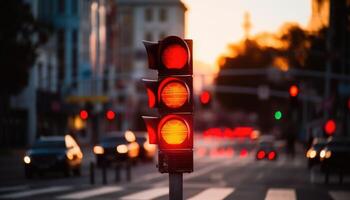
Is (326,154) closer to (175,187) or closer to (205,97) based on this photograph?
(175,187)

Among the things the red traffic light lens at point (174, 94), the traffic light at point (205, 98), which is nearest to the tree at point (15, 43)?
the traffic light at point (205, 98)

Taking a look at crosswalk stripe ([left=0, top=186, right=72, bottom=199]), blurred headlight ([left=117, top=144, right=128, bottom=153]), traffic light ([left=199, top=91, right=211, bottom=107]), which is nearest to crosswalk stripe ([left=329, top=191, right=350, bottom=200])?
crosswalk stripe ([left=0, top=186, right=72, bottom=199])

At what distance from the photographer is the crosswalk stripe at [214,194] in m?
19.0

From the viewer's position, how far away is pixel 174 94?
7.84 metres

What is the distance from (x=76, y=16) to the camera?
77000 mm

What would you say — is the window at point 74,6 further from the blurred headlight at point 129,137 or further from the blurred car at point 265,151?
the blurred car at point 265,151

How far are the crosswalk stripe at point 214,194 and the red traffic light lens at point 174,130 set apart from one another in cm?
1105

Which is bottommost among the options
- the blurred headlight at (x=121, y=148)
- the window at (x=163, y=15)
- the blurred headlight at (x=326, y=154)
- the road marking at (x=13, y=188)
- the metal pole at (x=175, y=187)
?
the blurred headlight at (x=121, y=148)

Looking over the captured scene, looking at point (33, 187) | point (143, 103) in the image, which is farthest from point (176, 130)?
point (143, 103)

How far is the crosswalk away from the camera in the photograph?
64.2 ft

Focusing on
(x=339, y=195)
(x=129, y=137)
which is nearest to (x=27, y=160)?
(x=339, y=195)

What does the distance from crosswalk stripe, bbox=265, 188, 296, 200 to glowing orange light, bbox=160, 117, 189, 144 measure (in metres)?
11.4

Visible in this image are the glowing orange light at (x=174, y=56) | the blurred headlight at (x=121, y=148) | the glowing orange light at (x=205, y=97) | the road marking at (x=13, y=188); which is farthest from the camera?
the glowing orange light at (x=205, y=97)

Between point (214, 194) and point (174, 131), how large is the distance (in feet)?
41.3
